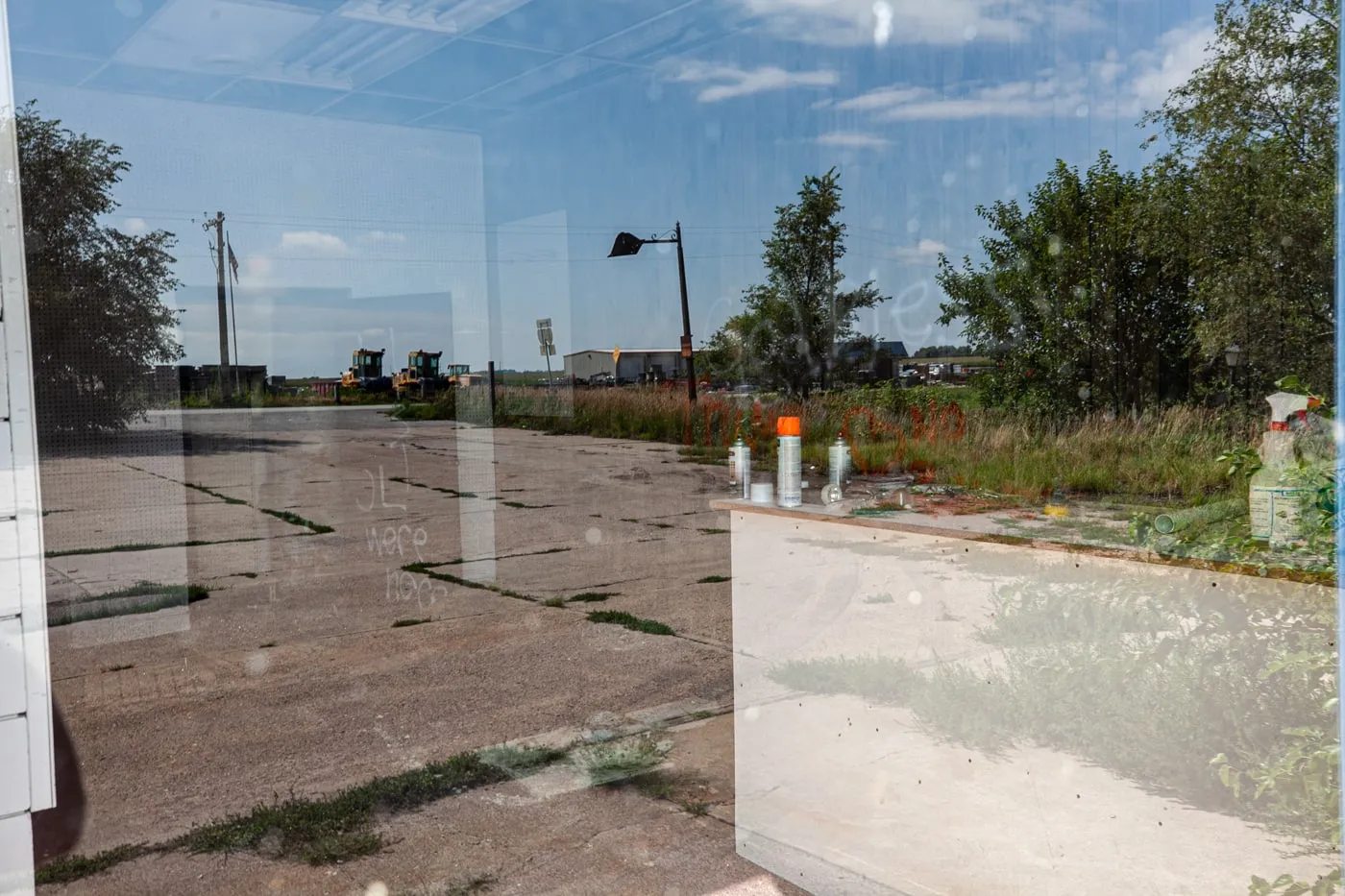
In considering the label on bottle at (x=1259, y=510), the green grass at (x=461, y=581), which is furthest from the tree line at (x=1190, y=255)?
the green grass at (x=461, y=581)

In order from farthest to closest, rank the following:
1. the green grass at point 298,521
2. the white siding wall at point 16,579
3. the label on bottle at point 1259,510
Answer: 1. the green grass at point 298,521
2. the label on bottle at point 1259,510
3. the white siding wall at point 16,579

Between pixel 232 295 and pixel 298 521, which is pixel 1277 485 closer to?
pixel 232 295

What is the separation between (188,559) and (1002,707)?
6.75 ft

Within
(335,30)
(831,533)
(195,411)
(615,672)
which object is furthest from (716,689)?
(335,30)

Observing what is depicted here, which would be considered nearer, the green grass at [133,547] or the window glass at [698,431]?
the window glass at [698,431]

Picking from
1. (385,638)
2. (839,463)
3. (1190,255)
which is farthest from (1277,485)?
(385,638)

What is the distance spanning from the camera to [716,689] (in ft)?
11.1

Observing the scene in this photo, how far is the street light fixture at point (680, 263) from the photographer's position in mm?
2611

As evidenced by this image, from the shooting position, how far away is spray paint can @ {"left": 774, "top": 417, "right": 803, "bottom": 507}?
8.42ft

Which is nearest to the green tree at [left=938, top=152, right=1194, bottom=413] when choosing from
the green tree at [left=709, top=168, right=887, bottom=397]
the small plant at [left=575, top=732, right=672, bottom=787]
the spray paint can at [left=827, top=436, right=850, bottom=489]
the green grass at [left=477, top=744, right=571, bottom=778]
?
the green tree at [left=709, top=168, right=887, bottom=397]

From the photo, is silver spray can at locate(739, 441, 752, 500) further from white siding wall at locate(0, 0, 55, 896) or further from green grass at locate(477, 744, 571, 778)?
white siding wall at locate(0, 0, 55, 896)

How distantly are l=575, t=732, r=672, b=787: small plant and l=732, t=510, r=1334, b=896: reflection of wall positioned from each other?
23 cm

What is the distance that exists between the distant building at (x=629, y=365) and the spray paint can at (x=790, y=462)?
272 millimetres

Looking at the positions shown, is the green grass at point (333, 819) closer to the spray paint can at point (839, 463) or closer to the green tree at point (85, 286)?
the green tree at point (85, 286)
